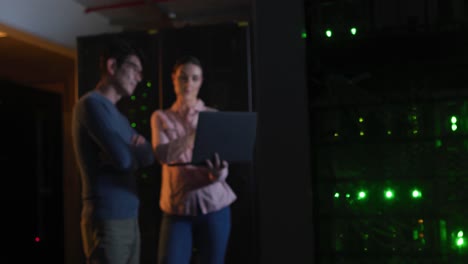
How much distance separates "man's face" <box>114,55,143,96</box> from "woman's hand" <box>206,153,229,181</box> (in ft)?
1.52

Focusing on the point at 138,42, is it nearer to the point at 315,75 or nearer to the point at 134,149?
the point at 134,149

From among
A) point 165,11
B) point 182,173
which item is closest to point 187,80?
point 182,173

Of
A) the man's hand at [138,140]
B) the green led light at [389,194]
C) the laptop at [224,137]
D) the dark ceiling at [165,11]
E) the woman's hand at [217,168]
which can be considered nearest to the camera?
the green led light at [389,194]

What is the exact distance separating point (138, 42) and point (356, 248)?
170 centimetres

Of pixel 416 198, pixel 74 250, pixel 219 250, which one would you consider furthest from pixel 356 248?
pixel 74 250

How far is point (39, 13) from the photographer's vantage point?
2074 millimetres

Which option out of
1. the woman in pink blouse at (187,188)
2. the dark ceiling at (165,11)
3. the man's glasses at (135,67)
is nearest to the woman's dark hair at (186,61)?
the woman in pink blouse at (187,188)

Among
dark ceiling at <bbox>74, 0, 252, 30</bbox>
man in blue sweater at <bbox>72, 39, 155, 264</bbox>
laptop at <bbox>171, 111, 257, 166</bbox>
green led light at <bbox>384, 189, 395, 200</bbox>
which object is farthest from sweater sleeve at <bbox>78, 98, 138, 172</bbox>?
green led light at <bbox>384, 189, 395, 200</bbox>

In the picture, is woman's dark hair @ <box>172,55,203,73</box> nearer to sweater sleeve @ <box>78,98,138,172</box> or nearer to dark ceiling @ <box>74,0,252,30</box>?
sweater sleeve @ <box>78,98,138,172</box>

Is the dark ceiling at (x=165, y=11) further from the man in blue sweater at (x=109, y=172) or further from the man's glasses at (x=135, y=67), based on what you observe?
the man in blue sweater at (x=109, y=172)

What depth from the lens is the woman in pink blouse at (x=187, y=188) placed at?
5.63 feet

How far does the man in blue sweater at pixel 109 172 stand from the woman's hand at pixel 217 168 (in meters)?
0.26

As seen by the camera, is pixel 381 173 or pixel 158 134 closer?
pixel 381 173

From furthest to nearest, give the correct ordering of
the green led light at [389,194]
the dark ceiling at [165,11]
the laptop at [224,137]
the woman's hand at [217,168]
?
the dark ceiling at [165,11], the woman's hand at [217,168], the laptop at [224,137], the green led light at [389,194]
